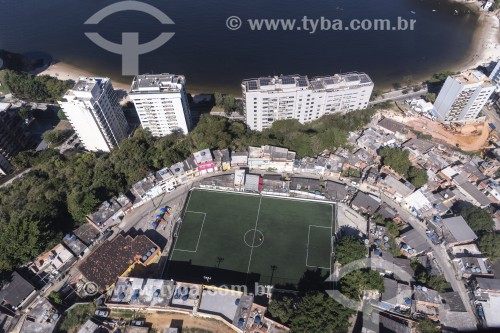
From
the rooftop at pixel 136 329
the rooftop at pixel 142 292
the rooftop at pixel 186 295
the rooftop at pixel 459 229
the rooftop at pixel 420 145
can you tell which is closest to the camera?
the rooftop at pixel 136 329

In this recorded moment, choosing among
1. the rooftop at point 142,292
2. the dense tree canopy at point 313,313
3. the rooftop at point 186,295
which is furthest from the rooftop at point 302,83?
the dense tree canopy at point 313,313

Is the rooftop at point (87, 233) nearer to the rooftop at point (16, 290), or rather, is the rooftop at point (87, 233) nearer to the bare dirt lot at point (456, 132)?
the rooftop at point (16, 290)

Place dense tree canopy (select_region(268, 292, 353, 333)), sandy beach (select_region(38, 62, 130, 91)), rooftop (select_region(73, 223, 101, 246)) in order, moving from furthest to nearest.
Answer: sandy beach (select_region(38, 62, 130, 91)), rooftop (select_region(73, 223, 101, 246)), dense tree canopy (select_region(268, 292, 353, 333))

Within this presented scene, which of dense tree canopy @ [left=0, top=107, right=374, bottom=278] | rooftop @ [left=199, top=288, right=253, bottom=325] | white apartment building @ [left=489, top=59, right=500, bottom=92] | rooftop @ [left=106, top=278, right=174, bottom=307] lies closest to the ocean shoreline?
white apartment building @ [left=489, top=59, right=500, bottom=92]

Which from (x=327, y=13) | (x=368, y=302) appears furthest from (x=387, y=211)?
(x=327, y=13)

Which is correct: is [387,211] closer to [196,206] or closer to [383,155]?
[383,155]

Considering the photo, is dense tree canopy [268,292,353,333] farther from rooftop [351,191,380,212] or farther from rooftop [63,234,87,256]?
rooftop [63,234,87,256]
